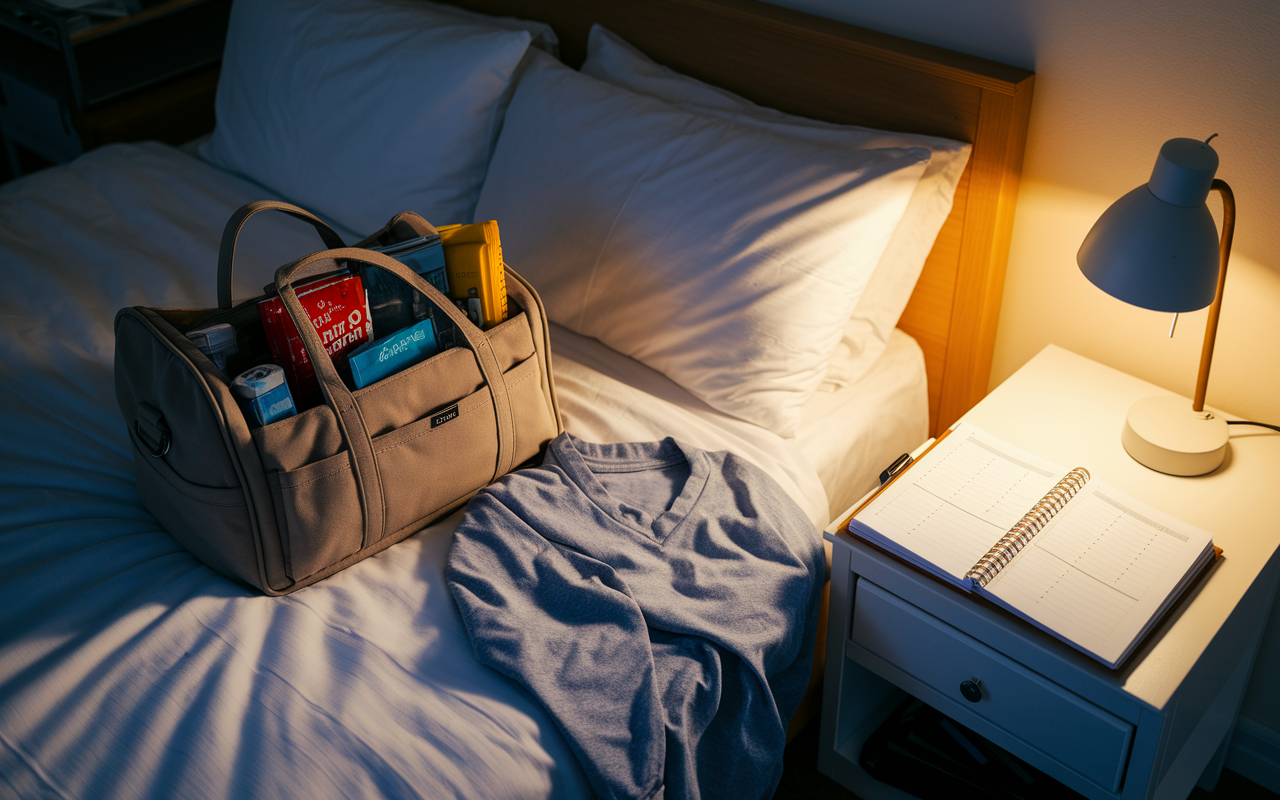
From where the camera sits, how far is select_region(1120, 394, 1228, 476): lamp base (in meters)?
1.15

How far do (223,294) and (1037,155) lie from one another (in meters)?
1.10

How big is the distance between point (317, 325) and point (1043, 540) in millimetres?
854

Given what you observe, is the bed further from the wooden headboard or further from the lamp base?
the lamp base

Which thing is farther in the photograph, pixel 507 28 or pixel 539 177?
pixel 507 28

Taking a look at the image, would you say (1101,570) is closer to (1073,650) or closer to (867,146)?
(1073,650)

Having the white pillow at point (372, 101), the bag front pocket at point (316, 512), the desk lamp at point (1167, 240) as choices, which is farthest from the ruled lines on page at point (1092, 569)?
the white pillow at point (372, 101)

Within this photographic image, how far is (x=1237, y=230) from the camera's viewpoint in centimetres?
119

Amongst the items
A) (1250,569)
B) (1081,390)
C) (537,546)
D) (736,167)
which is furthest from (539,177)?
(1250,569)

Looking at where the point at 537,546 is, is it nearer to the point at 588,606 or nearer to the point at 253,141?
the point at 588,606

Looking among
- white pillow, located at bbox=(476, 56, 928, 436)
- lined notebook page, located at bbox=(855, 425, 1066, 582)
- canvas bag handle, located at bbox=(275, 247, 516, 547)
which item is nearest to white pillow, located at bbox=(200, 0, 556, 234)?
white pillow, located at bbox=(476, 56, 928, 436)

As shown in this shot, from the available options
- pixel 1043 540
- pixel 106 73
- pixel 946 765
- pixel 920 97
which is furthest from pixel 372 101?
pixel 946 765

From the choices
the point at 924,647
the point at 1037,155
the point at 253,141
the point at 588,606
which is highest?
the point at 1037,155

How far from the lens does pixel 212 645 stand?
96cm

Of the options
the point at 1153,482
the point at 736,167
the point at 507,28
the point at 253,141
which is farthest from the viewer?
the point at 253,141
